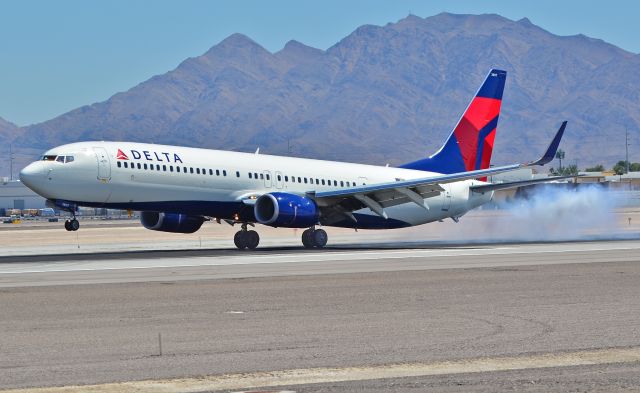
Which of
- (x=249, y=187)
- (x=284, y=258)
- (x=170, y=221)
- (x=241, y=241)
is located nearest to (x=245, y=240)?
(x=241, y=241)

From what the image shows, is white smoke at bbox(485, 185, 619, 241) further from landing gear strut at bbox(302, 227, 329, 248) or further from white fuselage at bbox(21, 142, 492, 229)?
landing gear strut at bbox(302, 227, 329, 248)

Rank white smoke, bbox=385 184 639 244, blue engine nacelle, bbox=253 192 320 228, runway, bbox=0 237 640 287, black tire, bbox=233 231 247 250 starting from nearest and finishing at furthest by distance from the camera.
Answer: runway, bbox=0 237 640 287, blue engine nacelle, bbox=253 192 320 228, black tire, bbox=233 231 247 250, white smoke, bbox=385 184 639 244

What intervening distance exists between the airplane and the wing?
2.0 inches

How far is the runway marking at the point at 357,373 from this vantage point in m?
13.7

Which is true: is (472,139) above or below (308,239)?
above

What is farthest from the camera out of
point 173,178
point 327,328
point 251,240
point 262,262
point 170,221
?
point 251,240

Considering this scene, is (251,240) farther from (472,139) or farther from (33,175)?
(472,139)

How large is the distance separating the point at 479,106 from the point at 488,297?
111 feet

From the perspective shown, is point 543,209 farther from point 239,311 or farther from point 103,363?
point 103,363

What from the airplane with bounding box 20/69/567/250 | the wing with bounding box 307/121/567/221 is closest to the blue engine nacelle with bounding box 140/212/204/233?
the airplane with bounding box 20/69/567/250

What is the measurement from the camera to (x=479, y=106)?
5622 centimetres

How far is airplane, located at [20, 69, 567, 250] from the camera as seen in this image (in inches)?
1678

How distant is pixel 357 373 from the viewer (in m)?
14.4

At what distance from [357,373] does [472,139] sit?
42.5m
